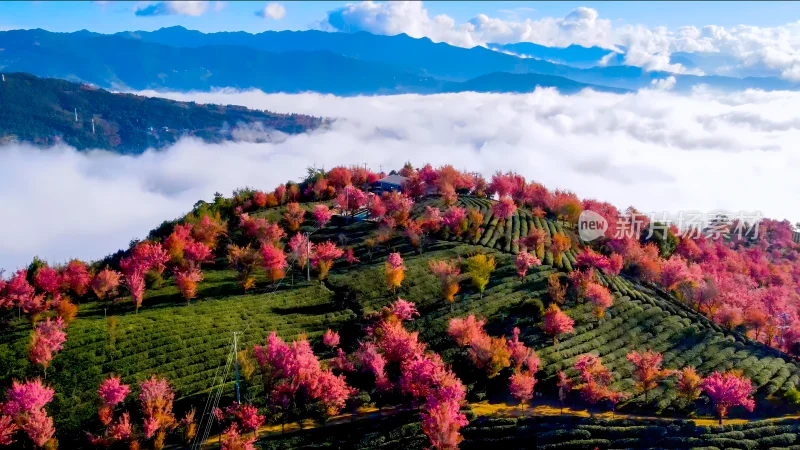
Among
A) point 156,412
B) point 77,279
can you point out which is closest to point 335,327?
point 156,412

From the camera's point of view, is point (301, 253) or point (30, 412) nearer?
point (30, 412)

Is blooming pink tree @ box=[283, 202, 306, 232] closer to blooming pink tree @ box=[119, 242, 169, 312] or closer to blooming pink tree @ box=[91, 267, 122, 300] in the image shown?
blooming pink tree @ box=[119, 242, 169, 312]

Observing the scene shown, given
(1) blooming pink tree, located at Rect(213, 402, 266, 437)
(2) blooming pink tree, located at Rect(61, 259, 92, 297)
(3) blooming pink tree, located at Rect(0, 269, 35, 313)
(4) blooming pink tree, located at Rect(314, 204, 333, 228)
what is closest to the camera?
(1) blooming pink tree, located at Rect(213, 402, 266, 437)

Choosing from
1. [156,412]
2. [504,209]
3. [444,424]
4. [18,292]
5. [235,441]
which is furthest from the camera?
[504,209]

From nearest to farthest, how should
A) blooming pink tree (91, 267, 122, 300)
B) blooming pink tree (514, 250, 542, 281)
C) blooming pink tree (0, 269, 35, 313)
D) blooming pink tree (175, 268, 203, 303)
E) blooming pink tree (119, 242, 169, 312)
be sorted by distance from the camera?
1. blooming pink tree (0, 269, 35, 313)
2. blooming pink tree (175, 268, 203, 303)
3. blooming pink tree (91, 267, 122, 300)
4. blooming pink tree (514, 250, 542, 281)
5. blooming pink tree (119, 242, 169, 312)

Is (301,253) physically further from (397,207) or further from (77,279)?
(77,279)

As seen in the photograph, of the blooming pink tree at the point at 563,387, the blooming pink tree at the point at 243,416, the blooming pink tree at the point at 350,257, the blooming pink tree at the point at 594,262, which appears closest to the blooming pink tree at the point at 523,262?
the blooming pink tree at the point at 594,262

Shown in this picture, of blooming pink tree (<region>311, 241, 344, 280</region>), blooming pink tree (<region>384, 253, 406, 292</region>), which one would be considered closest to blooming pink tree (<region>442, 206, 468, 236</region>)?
blooming pink tree (<region>311, 241, 344, 280</region>)
